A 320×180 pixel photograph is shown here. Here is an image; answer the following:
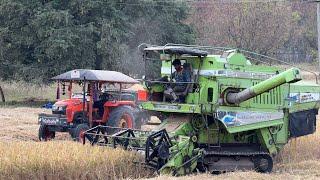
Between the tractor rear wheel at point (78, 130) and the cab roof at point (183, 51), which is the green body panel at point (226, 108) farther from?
the tractor rear wheel at point (78, 130)

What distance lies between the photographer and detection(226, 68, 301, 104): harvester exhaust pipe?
40.5 ft

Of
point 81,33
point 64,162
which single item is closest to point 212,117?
point 64,162

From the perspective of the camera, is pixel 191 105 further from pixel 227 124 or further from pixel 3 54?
pixel 3 54

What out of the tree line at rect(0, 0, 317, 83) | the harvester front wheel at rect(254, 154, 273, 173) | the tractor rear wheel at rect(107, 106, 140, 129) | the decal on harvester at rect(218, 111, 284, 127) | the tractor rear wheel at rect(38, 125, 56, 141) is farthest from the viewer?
the tree line at rect(0, 0, 317, 83)

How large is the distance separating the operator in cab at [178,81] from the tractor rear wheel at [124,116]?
4073 millimetres

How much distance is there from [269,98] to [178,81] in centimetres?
220

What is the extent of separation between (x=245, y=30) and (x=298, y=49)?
617 inches

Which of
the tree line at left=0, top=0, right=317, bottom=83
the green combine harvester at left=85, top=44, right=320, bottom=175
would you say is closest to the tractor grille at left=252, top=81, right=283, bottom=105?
the green combine harvester at left=85, top=44, right=320, bottom=175

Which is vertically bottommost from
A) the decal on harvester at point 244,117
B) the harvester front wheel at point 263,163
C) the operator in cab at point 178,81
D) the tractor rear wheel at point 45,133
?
the harvester front wheel at point 263,163

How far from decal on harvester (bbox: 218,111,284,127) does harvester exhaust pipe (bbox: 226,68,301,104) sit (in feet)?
0.98

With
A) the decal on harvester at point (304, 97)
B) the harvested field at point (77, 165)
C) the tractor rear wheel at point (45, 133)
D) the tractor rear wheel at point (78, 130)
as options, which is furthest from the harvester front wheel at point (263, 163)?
the tractor rear wheel at point (45, 133)

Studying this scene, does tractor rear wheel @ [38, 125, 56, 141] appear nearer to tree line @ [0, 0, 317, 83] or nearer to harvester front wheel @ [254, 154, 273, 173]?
harvester front wheel @ [254, 154, 273, 173]

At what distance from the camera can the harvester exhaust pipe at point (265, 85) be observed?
1236 centimetres

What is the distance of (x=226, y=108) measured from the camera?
13.3 m
